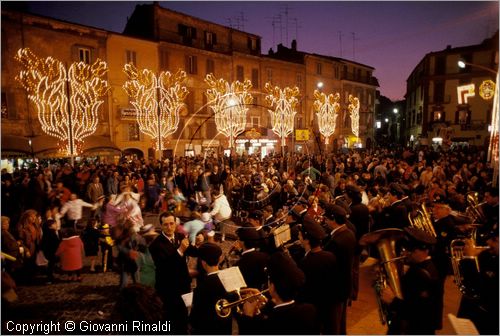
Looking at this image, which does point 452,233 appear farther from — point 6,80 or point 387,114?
point 387,114

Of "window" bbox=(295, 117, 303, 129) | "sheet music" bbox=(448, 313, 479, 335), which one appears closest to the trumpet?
"sheet music" bbox=(448, 313, 479, 335)

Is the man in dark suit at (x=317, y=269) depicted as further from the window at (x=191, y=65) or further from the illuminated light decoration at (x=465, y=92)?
the window at (x=191, y=65)

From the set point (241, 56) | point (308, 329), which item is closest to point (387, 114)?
point (241, 56)

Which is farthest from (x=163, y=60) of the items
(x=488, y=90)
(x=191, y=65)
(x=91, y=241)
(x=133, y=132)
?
(x=91, y=241)

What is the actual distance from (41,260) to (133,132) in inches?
835

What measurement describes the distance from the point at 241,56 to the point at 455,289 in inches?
1220

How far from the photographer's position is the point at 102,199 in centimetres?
1014

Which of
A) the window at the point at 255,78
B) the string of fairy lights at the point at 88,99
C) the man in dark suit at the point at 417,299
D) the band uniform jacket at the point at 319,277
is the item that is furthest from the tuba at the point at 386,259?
the window at the point at 255,78

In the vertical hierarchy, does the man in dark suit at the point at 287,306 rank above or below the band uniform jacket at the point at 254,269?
above

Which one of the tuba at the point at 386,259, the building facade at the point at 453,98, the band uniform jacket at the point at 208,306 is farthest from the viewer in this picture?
the building facade at the point at 453,98

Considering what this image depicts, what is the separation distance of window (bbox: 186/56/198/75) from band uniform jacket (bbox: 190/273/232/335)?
28861 millimetres

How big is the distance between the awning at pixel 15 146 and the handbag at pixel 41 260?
15.7 meters

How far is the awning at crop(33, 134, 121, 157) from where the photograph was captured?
21.5 metres

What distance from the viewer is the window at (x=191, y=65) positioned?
99.8 ft
